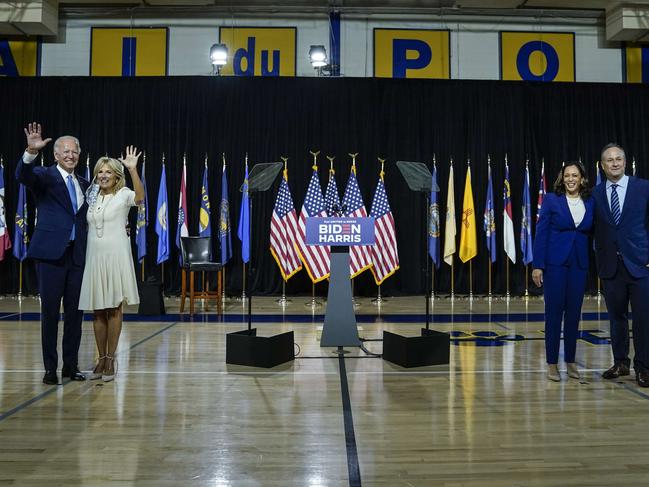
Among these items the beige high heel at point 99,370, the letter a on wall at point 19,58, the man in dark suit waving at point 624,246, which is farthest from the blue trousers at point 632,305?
the letter a on wall at point 19,58

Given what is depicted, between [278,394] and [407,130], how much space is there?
702 centimetres

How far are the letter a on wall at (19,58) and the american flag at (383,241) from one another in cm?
615

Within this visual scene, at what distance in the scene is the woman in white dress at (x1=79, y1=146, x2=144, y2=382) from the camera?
11.0ft

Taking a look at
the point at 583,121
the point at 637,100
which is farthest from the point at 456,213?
the point at 637,100

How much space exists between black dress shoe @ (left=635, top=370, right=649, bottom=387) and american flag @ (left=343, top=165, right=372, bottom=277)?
5011 millimetres

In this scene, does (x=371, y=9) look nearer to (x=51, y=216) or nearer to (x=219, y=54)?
(x=219, y=54)

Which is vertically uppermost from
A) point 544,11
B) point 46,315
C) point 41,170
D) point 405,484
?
point 544,11

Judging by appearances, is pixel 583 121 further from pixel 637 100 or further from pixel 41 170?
pixel 41 170

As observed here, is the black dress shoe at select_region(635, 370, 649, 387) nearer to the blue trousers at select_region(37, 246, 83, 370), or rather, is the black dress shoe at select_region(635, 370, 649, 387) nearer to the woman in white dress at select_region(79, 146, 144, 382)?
the woman in white dress at select_region(79, 146, 144, 382)

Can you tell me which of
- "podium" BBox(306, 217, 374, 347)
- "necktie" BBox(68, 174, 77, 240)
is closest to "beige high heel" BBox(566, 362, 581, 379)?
"podium" BBox(306, 217, 374, 347)

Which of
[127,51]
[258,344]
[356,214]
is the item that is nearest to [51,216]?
[258,344]

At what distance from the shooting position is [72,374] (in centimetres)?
359

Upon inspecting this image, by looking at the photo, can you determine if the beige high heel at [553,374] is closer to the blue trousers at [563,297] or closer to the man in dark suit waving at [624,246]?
the blue trousers at [563,297]

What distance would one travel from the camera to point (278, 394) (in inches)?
131
